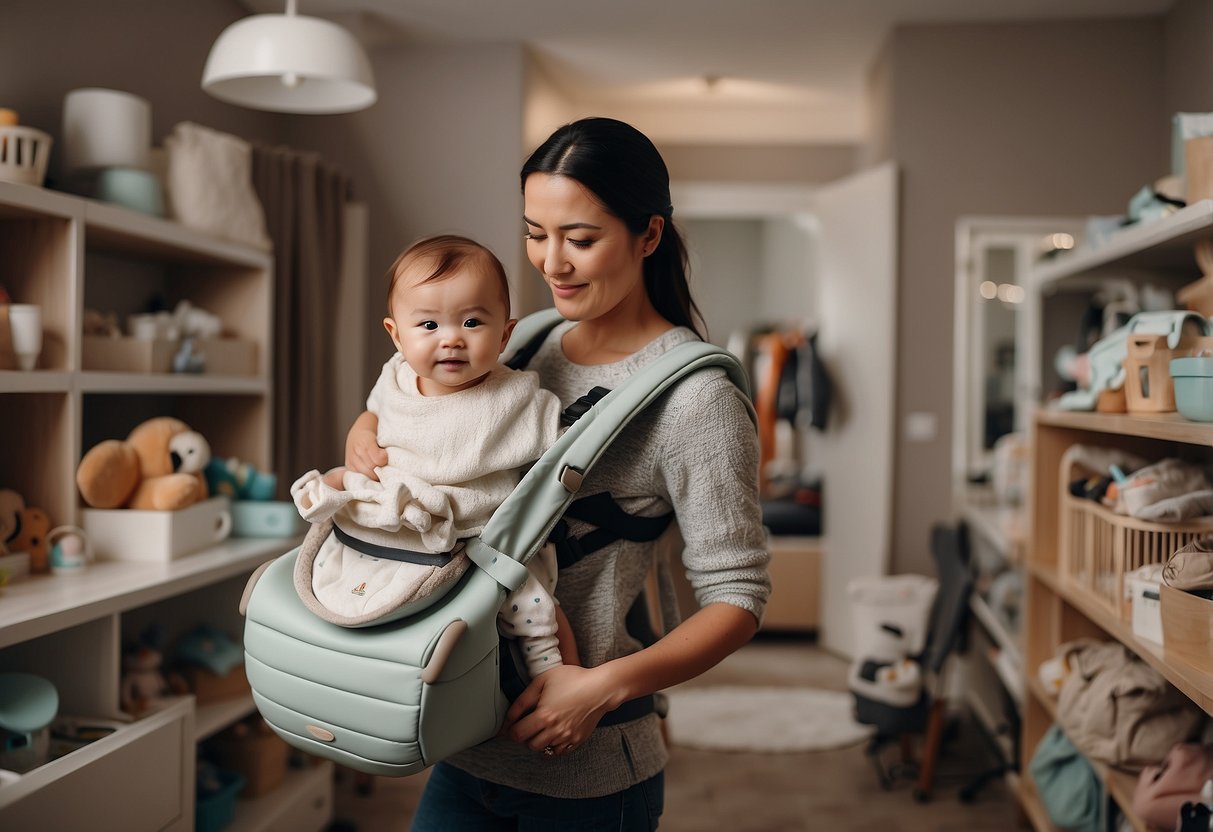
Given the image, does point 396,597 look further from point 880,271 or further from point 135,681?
point 880,271

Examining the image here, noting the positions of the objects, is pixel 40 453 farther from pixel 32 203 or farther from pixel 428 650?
pixel 428 650

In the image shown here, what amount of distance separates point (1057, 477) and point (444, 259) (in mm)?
2140

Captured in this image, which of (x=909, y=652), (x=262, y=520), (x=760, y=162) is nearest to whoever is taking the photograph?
(x=262, y=520)

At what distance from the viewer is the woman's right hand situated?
1.08m

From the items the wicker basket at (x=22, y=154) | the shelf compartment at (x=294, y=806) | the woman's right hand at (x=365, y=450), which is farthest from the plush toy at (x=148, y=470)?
the woman's right hand at (x=365, y=450)

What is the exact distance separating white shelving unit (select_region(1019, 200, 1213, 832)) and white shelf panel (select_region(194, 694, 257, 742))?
6.33ft

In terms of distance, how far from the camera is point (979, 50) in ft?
13.5

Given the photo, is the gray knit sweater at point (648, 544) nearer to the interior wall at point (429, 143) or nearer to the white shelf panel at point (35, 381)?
the white shelf panel at point (35, 381)

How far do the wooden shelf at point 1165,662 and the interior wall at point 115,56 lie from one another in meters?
2.53

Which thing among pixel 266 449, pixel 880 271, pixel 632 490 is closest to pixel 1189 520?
pixel 632 490

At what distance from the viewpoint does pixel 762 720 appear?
369cm

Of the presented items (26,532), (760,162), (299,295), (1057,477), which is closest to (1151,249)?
(1057,477)

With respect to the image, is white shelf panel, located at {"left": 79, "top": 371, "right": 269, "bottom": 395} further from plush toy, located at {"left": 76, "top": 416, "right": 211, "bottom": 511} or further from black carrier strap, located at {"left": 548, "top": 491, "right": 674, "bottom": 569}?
black carrier strap, located at {"left": 548, "top": 491, "right": 674, "bottom": 569}

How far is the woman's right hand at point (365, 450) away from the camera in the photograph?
3.55 feet
